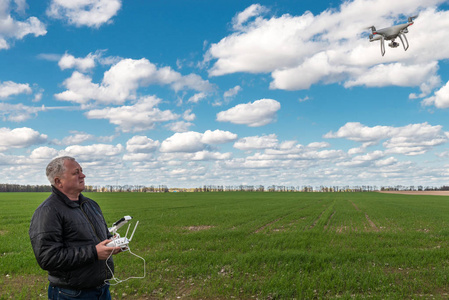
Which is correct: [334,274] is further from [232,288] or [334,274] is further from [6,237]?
[6,237]

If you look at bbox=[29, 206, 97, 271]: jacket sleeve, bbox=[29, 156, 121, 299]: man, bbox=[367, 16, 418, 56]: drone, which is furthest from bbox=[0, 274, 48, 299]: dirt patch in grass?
bbox=[367, 16, 418, 56]: drone

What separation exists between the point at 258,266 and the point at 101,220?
9233 millimetres

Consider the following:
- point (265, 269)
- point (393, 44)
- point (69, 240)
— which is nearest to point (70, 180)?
point (69, 240)

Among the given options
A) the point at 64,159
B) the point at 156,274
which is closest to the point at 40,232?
the point at 64,159

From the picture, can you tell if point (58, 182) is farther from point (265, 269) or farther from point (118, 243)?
point (265, 269)

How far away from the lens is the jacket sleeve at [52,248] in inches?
165

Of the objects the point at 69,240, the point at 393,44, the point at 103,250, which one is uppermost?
the point at 393,44

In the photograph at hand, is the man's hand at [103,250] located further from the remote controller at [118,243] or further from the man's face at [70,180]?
the man's face at [70,180]

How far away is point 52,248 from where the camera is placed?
4.19m

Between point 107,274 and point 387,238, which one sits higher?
point 107,274

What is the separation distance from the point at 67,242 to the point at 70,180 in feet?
2.39

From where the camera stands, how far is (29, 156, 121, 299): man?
4.21 metres

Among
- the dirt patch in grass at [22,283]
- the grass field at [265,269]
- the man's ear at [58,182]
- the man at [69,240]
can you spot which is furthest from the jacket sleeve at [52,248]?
the dirt patch in grass at [22,283]

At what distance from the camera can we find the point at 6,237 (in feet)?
67.3
